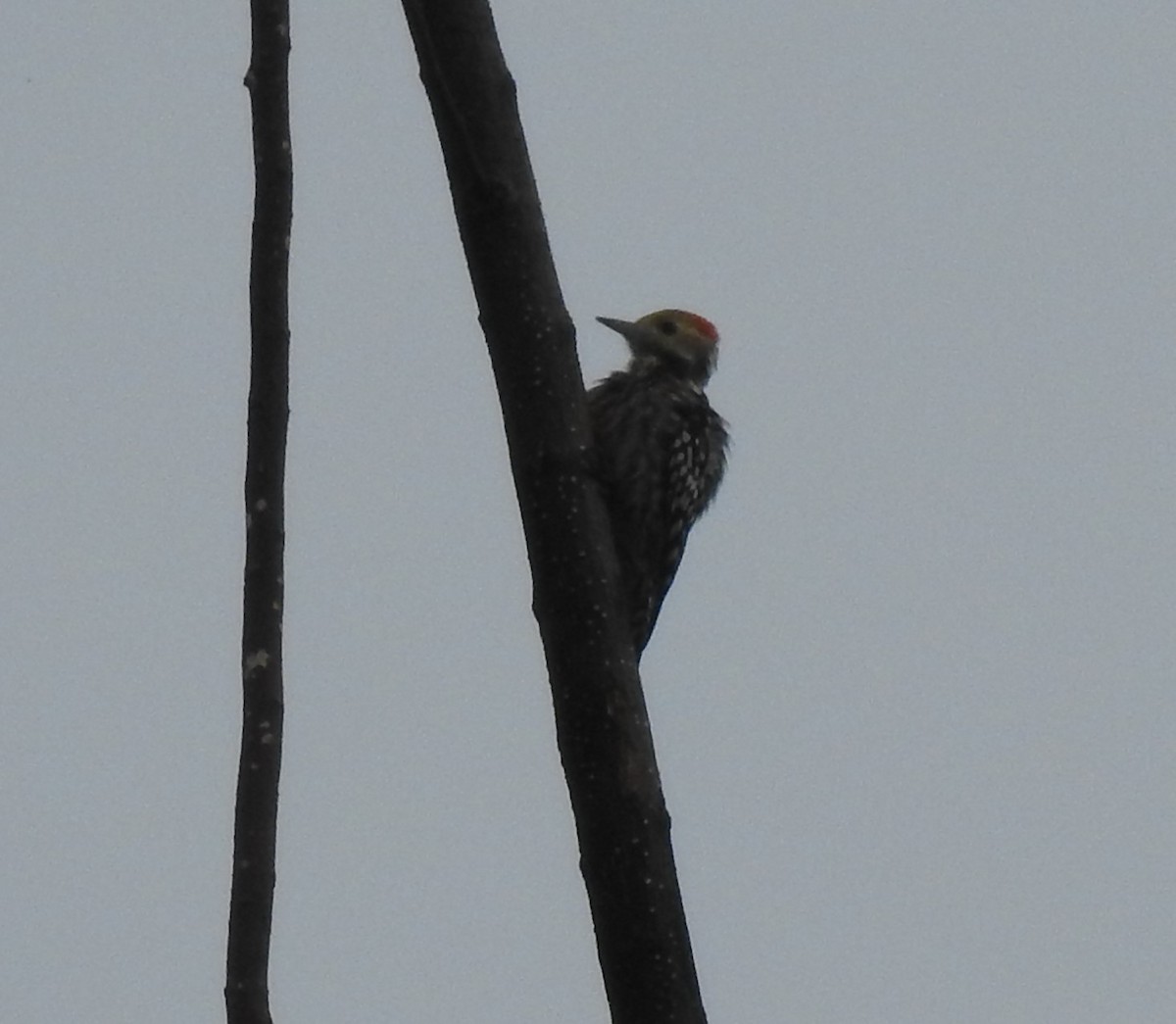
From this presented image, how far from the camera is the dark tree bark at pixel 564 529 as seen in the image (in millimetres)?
3176

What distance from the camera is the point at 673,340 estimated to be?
688cm

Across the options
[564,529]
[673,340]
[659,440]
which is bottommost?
[564,529]

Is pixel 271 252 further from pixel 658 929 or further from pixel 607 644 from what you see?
pixel 658 929

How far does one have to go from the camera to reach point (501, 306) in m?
3.57

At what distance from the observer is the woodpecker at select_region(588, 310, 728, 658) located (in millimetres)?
5426

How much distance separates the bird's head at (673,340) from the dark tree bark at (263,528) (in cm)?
323

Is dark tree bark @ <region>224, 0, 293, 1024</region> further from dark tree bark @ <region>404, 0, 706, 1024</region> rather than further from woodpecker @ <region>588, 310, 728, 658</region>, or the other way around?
woodpecker @ <region>588, 310, 728, 658</region>

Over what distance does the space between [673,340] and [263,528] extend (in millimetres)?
3710

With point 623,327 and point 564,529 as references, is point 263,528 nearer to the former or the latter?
point 564,529

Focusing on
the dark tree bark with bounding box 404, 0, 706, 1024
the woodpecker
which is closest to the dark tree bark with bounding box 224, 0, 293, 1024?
the dark tree bark with bounding box 404, 0, 706, 1024

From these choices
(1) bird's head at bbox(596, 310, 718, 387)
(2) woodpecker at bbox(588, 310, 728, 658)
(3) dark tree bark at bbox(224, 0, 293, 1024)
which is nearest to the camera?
(3) dark tree bark at bbox(224, 0, 293, 1024)

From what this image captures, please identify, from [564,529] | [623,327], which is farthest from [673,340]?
[564,529]

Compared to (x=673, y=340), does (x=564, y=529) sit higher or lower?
lower

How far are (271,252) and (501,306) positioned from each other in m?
0.42
